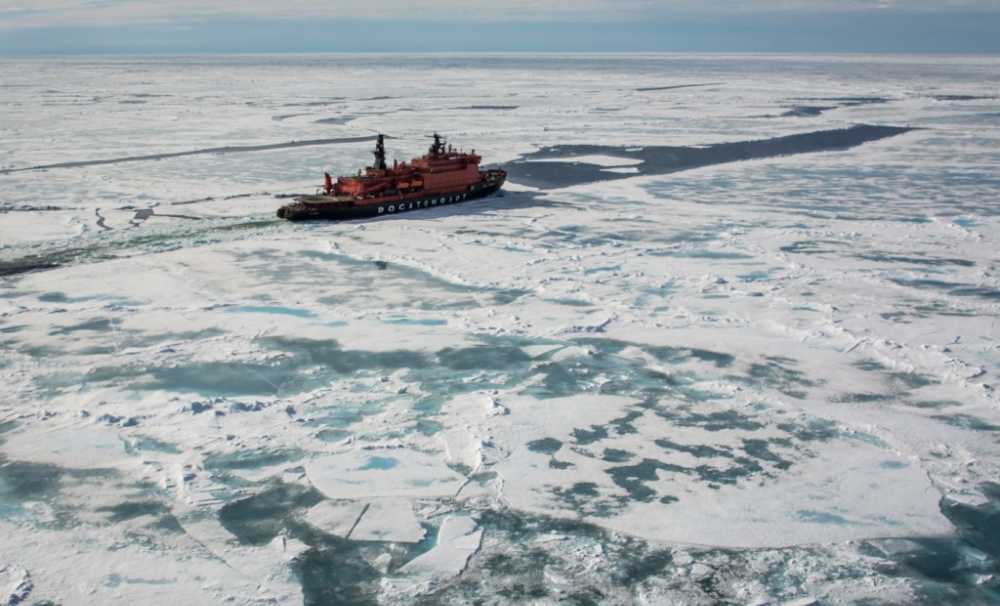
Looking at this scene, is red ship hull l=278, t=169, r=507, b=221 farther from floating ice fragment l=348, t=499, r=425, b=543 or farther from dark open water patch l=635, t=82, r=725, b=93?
dark open water patch l=635, t=82, r=725, b=93

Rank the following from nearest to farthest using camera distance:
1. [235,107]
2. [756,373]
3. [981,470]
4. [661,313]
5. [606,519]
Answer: [606,519] → [981,470] → [756,373] → [661,313] → [235,107]

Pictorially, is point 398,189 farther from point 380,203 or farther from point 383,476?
point 383,476

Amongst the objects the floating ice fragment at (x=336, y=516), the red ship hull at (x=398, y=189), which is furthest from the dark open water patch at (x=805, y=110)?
the floating ice fragment at (x=336, y=516)

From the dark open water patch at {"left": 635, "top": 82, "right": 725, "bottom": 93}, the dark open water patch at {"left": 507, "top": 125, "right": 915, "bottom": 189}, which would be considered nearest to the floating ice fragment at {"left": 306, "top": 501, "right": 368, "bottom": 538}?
the dark open water patch at {"left": 507, "top": 125, "right": 915, "bottom": 189}

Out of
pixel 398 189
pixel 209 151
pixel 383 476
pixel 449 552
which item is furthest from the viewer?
pixel 209 151

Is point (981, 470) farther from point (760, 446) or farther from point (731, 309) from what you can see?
point (731, 309)

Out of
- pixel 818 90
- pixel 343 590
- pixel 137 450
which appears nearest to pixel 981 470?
pixel 343 590

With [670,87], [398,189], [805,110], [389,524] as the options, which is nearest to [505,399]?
[389,524]
